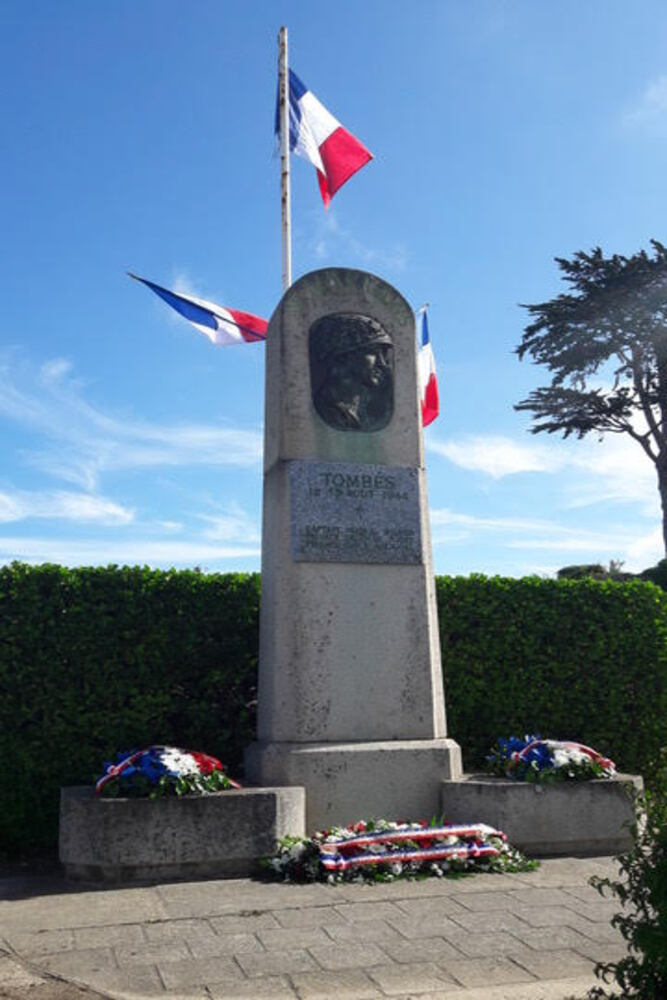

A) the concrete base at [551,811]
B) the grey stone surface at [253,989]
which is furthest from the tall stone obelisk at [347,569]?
the grey stone surface at [253,989]

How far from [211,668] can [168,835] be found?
6.54 ft

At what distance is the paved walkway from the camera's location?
3.52 metres

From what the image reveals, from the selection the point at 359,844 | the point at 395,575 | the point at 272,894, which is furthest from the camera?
the point at 395,575

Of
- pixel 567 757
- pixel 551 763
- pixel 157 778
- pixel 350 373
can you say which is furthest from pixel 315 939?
pixel 350 373

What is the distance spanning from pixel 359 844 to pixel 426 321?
7358 millimetres

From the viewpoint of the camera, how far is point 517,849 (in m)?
6.09

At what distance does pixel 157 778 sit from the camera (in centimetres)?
563

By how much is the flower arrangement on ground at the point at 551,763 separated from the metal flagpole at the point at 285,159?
6.25 metres

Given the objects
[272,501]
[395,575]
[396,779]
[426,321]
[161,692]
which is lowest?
[396,779]

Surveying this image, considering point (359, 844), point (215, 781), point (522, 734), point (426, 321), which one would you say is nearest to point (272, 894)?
point (359, 844)

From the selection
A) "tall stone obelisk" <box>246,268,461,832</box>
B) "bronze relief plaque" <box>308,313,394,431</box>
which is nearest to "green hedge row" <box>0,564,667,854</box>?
"tall stone obelisk" <box>246,268,461,832</box>

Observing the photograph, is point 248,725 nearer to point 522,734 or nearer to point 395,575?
point 395,575

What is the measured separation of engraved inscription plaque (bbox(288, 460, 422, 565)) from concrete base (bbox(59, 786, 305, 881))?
190cm

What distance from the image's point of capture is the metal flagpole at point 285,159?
Answer: 10.5 m
